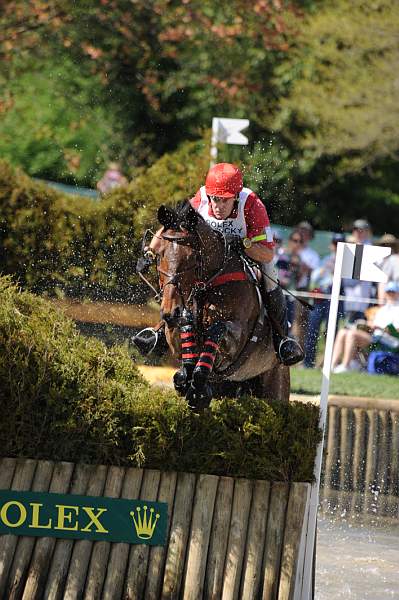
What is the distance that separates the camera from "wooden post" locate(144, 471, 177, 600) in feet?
19.1

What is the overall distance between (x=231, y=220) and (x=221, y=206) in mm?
176

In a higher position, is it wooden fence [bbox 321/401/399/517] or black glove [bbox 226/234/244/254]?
black glove [bbox 226/234/244/254]

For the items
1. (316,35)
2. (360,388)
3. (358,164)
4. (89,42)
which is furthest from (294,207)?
(360,388)

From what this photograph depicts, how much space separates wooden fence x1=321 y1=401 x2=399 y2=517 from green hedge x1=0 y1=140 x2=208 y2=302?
8.19 ft

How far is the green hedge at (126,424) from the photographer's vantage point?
5801mm

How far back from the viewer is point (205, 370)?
22.2ft

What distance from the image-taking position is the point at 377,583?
778 centimetres

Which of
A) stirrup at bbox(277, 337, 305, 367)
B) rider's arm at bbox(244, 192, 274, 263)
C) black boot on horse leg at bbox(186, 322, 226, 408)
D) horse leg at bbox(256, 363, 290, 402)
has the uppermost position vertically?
rider's arm at bbox(244, 192, 274, 263)

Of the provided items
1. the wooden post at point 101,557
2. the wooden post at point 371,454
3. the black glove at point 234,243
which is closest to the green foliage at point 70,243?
the wooden post at point 371,454

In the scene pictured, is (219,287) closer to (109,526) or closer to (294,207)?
(109,526)

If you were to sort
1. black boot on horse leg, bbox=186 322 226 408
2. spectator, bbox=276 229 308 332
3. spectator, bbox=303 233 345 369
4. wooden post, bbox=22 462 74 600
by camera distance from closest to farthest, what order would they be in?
wooden post, bbox=22 462 74 600 → black boot on horse leg, bbox=186 322 226 408 → spectator, bbox=303 233 345 369 → spectator, bbox=276 229 308 332

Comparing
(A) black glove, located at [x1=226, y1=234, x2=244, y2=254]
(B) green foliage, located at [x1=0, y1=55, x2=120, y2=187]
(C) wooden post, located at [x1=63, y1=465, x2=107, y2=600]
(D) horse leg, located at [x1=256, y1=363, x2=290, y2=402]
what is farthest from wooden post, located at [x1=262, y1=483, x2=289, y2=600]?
(B) green foliage, located at [x1=0, y1=55, x2=120, y2=187]

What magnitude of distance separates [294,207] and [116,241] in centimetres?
786

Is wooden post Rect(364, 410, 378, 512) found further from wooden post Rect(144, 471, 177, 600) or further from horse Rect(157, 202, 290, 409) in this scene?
wooden post Rect(144, 471, 177, 600)
